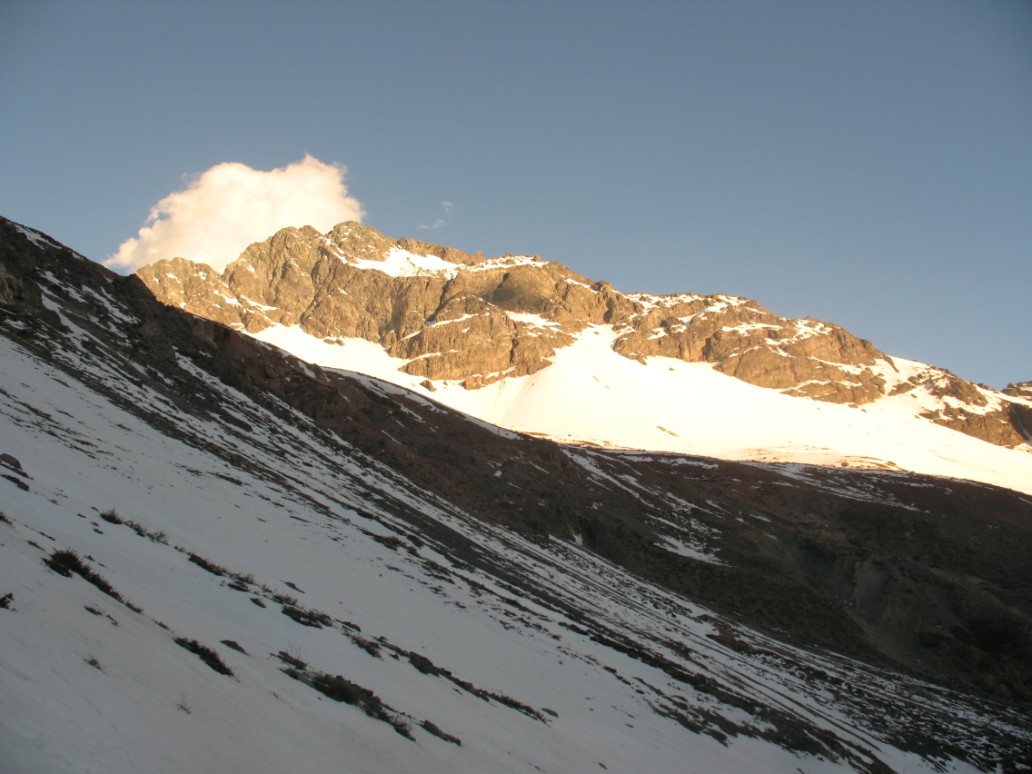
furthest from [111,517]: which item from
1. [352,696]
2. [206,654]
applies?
[352,696]

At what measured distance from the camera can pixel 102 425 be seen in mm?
22297

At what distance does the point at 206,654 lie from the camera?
805cm

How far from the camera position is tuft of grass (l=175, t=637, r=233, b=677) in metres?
7.82

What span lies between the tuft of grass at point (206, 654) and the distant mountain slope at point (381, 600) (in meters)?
0.05

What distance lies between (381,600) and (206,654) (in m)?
9.51

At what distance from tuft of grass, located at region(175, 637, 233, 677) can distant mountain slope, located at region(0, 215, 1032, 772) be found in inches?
2.1

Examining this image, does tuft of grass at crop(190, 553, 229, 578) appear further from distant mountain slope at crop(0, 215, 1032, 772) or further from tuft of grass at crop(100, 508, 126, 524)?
tuft of grass at crop(100, 508, 126, 524)

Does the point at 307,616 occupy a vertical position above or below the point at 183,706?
below

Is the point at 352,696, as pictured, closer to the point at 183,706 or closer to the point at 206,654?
the point at 206,654

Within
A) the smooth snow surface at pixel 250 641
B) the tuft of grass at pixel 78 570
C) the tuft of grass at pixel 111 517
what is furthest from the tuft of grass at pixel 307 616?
the tuft of grass at pixel 78 570

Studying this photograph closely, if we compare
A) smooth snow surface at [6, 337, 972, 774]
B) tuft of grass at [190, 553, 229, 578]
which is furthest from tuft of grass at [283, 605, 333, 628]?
tuft of grass at [190, 553, 229, 578]

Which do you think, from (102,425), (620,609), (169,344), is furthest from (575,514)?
(102,425)

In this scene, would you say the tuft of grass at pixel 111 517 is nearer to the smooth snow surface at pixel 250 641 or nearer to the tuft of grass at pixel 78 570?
the smooth snow surface at pixel 250 641

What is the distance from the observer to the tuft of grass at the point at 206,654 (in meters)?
7.82
